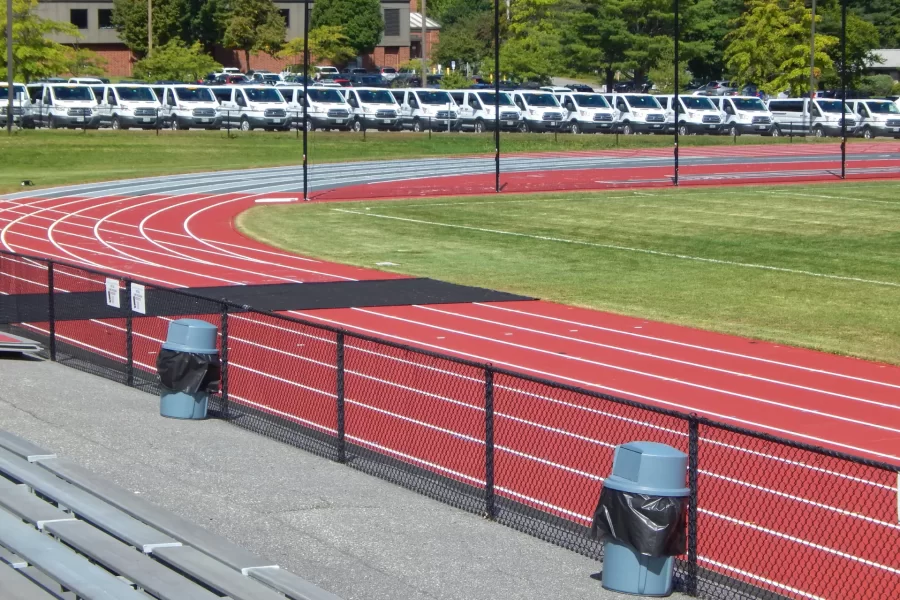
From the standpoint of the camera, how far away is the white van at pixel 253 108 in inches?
2361

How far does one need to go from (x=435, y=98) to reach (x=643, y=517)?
5593 cm

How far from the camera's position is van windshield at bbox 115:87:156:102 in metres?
59.8

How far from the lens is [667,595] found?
26.4ft

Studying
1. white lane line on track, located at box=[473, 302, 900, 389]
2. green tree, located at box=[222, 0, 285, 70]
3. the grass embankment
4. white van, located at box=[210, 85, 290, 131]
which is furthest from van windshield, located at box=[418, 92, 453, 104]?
white lane line on track, located at box=[473, 302, 900, 389]

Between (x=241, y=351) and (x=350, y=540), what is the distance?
6499 mm

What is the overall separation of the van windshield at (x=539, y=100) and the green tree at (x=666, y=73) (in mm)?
18434

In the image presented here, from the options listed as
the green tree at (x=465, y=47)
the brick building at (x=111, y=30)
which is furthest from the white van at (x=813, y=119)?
the brick building at (x=111, y=30)

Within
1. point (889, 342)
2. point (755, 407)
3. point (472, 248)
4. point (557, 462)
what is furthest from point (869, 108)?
point (557, 462)

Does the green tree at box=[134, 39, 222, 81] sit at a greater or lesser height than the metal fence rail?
greater

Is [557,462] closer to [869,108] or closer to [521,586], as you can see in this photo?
[521,586]

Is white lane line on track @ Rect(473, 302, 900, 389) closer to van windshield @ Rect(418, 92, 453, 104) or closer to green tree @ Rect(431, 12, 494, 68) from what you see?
van windshield @ Rect(418, 92, 453, 104)

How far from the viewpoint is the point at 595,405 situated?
12.5 meters

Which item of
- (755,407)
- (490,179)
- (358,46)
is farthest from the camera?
(358,46)

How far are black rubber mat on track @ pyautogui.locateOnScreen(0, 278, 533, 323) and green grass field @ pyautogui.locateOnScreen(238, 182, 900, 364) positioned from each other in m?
1.09
